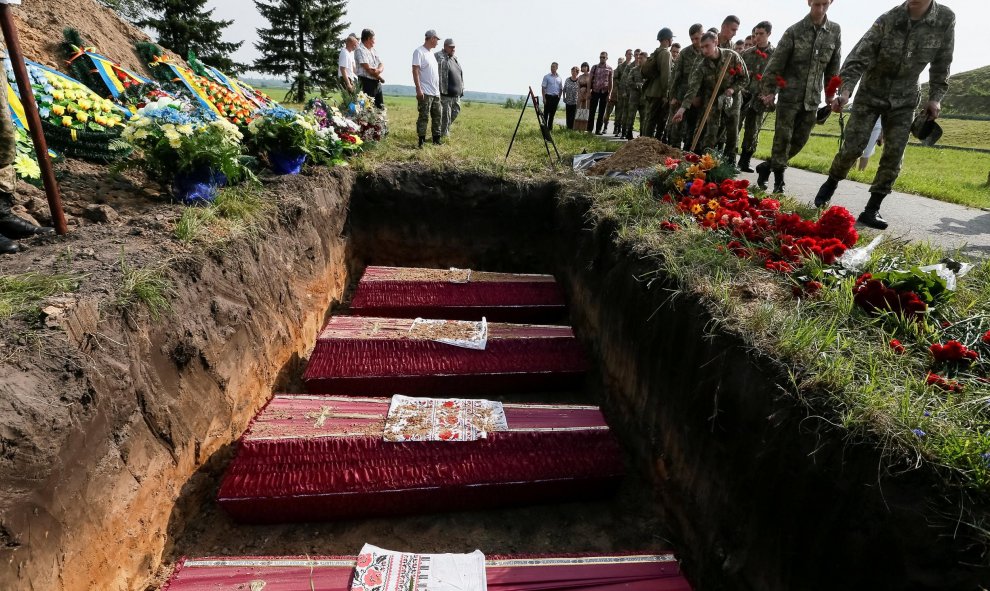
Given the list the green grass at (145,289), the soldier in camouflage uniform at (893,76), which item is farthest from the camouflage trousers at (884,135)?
the green grass at (145,289)

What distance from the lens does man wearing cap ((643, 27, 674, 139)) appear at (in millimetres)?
7531

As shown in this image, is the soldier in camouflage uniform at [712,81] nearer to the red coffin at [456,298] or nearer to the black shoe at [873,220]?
the black shoe at [873,220]

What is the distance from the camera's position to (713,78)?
5.66 m

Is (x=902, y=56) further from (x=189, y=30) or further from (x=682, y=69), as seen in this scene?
(x=189, y=30)

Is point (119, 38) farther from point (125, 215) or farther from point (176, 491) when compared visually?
point (176, 491)

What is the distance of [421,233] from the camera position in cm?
548

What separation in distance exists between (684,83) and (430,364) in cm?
567

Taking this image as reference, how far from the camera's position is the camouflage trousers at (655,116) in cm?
810

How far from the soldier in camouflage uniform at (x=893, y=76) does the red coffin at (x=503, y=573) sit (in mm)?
3747

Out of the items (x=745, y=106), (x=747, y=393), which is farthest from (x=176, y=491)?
(x=745, y=106)

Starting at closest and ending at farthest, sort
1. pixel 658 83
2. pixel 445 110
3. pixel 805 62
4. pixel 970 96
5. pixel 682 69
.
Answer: pixel 805 62
pixel 682 69
pixel 445 110
pixel 658 83
pixel 970 96

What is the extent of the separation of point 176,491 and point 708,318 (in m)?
2.80

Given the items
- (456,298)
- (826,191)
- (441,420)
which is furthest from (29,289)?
(826,191)

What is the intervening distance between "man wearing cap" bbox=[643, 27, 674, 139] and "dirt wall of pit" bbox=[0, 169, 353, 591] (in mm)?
6820
